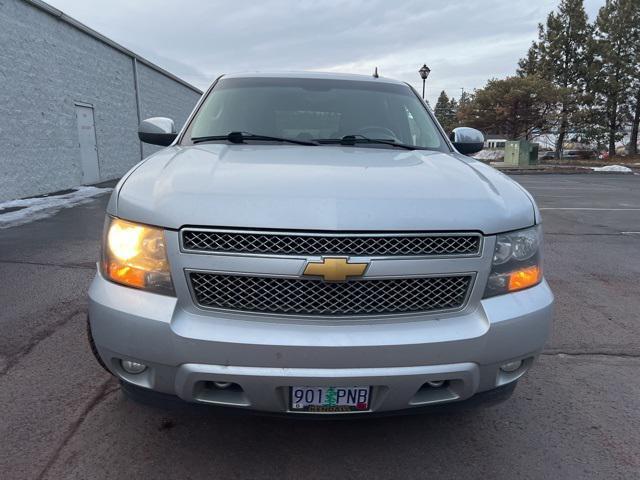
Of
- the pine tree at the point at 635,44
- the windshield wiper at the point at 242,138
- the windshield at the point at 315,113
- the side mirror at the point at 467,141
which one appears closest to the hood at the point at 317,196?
the windshield wiper at the point at 242,138

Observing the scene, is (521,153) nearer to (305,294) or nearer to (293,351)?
(305,294)

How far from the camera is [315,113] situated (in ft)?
10.7

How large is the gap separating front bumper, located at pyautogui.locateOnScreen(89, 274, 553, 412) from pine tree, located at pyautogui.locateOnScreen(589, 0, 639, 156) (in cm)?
4065

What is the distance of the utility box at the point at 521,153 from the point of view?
93.4ft

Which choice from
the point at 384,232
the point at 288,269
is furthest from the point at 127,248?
the point at 384,232

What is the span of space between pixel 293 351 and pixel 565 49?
1704 inches

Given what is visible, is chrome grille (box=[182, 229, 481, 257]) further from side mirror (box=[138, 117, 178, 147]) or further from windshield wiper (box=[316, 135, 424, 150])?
side mirror (box=[138, 117, 178, 147])

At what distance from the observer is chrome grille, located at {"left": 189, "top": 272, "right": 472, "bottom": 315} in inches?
69.2

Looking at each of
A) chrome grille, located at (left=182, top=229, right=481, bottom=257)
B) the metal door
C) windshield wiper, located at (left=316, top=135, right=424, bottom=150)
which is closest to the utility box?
the metal door

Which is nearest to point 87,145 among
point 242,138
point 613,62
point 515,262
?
point 242,138

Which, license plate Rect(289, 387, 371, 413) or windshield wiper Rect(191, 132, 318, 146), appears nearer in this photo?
license plate Rect(289, 387, 371, 413)

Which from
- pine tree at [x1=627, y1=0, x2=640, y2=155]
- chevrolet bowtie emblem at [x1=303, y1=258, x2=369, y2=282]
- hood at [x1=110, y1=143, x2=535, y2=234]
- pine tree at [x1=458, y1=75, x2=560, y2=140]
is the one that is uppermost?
pine tree at [x1=627, y1=0, x2=640, y2=155]

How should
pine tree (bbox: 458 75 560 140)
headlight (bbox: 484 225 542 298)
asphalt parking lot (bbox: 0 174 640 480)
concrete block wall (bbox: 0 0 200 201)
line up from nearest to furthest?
headlight (bbox: 484 225 542 298), asphalt parking lot (bbox: 0 174 640 480), concrete block wall (bbox: 0 0 200 201), pine tree (bbox: 458 75 560 140)

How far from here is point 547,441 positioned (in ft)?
7.54
